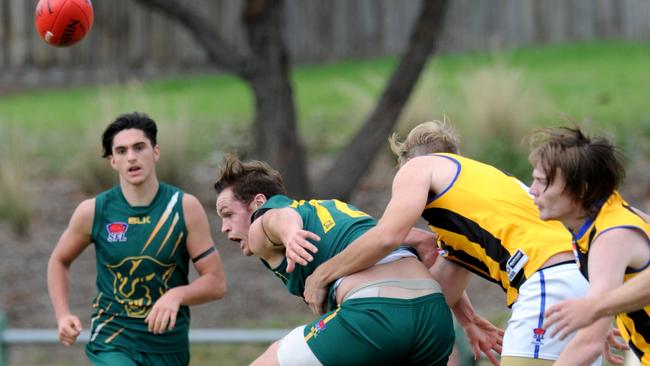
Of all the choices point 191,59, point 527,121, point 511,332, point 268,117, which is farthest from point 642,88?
point 511,332

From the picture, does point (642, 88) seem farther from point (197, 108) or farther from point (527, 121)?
point (197, 108)

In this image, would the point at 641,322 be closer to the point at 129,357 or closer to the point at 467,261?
the point at 467,261

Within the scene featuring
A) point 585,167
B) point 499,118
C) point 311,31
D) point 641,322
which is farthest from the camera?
point 311,31

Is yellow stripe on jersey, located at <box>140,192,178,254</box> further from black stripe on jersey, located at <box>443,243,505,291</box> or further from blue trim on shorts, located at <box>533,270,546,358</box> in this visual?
blue trim on shorts, located at <box>533,270,546,358</box>

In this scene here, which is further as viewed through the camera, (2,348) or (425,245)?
(2,348)

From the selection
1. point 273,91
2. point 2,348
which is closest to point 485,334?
point 2,348

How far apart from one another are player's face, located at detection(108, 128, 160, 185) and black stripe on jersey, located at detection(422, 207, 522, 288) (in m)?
1.95

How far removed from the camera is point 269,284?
10.8 metres

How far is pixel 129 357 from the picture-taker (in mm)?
5969

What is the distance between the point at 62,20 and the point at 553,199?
3.35 m

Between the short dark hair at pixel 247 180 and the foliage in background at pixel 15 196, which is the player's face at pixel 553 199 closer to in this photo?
the short dark hair at pixel 247 180

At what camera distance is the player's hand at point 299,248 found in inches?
169

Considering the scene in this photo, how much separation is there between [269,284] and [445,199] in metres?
6.39

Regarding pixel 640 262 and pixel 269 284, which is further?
pixel 269 284
